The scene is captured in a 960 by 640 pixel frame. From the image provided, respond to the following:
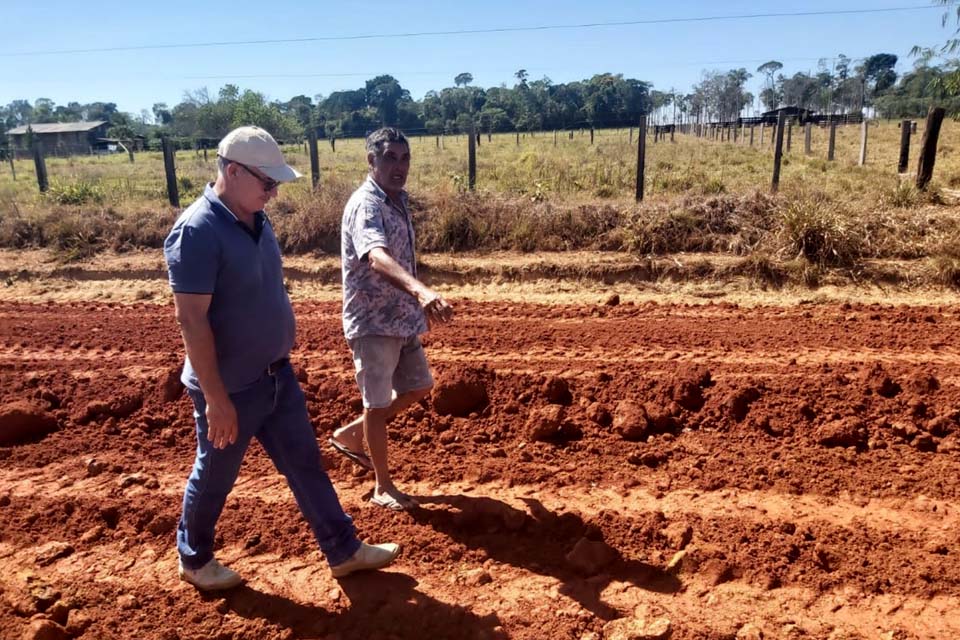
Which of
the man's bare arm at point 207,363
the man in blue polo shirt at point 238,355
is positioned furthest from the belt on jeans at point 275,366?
the man's bare arm at point 207,363

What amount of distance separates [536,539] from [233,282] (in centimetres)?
202

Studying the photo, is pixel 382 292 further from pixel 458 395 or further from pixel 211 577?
pixel 458 395

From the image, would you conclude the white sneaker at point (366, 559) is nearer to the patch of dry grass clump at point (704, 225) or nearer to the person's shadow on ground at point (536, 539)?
the person's shadow on ground at point (536, 539)

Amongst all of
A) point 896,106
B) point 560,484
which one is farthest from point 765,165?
point 896,106

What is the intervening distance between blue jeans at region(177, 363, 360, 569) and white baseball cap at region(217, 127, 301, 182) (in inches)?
33.9

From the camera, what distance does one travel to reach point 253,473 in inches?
175

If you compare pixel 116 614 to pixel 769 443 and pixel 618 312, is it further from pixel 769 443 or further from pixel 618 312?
pixel 618 312

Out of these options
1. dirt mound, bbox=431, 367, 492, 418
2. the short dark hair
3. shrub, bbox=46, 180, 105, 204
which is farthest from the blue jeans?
shrub, bbox=46, 180, 105, 204

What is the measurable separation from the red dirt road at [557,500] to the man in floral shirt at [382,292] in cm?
70

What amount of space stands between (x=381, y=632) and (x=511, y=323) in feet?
15.2

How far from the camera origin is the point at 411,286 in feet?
10.3

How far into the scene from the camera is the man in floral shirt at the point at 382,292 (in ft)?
11.2

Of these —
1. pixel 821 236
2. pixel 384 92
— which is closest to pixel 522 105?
pixel 384 92

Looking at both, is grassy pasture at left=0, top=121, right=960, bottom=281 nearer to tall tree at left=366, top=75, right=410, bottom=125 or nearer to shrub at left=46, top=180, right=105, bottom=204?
shrub at left=46, top=180, right=105, bottom=204
